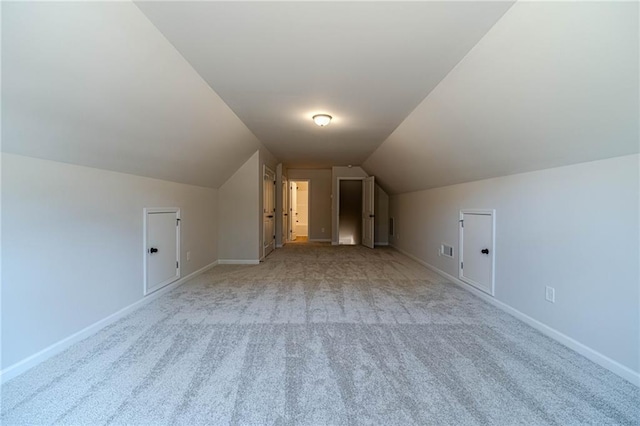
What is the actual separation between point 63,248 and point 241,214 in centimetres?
317

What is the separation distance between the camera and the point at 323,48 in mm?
2090

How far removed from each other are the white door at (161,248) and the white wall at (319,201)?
5154mm

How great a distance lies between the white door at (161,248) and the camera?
10.8 ft

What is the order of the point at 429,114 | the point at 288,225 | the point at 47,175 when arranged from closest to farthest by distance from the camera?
the point at 47,175, the point at 429,114, the point at 288,225

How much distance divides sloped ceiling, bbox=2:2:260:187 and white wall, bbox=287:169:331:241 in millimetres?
5700

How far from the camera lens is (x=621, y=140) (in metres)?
1.82


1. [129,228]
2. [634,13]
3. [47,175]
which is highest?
[634,13]

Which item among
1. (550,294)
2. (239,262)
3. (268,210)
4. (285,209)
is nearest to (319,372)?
(550,294)

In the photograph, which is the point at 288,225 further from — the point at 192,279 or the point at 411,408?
the point at 411,408

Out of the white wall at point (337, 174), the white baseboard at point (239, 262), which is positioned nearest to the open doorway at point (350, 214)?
the white wall at point (337, 174)

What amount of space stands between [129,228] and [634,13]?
393cm

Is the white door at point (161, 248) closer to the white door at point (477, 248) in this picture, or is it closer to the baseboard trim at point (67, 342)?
the baseboard trim at point (67, 342)

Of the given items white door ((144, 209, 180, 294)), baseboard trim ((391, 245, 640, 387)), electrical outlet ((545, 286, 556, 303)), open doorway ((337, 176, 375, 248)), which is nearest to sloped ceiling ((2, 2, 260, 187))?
white door ((144, 209, 180, 294))

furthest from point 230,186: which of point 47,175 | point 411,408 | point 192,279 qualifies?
point 411,408
